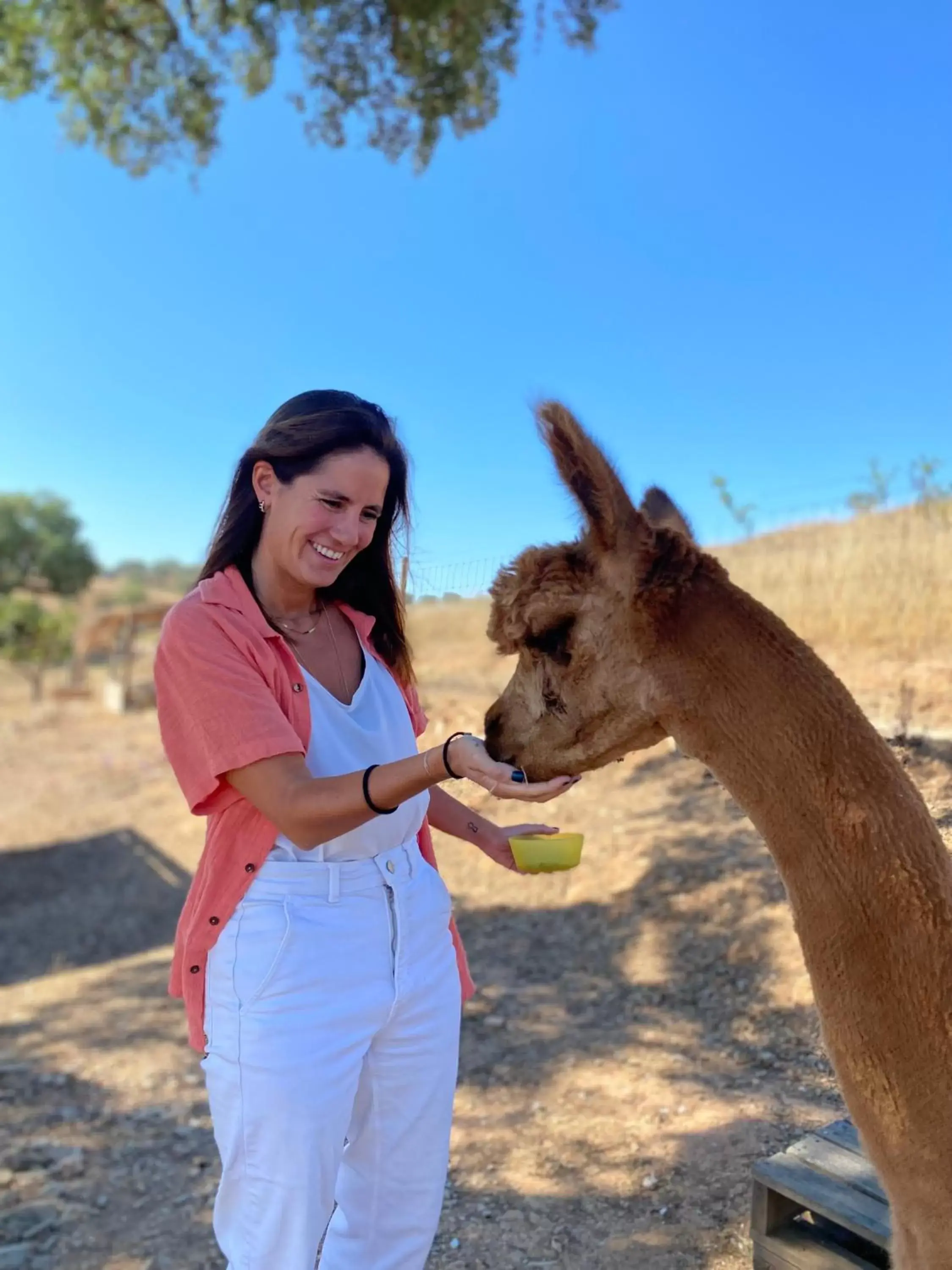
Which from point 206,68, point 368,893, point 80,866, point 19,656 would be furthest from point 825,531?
point 19,656

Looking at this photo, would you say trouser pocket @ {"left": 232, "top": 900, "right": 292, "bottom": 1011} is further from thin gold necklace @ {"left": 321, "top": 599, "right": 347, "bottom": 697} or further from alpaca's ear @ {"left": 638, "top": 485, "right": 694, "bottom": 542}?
alpaca's ear @ {"left": 638, "top": 485, "right": 694, "bottom": 542}

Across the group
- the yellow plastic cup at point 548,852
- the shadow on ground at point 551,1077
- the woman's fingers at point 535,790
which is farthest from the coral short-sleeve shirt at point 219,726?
the shadow on ground at point 551,1077

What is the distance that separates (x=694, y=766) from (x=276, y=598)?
5603 millimetres

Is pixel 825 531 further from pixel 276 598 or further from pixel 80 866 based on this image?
pixel 276 598

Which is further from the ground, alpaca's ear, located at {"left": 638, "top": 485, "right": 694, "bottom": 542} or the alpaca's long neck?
alpaca's ear, located at {"left": 638, "top": 485, "right": 694, "bottom": 542}

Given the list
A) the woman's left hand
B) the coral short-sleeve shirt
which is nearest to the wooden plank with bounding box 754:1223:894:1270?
the woman's left hand

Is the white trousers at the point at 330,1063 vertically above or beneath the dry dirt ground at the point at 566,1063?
above

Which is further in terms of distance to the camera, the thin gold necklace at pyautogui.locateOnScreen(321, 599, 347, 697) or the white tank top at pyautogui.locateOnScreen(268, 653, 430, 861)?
the thin gold necklace at pyautogui.locateOnScreen(321, 599, 347, 697)

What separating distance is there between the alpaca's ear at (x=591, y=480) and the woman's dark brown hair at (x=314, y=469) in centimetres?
56

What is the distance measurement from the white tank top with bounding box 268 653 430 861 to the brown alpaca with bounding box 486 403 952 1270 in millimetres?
463

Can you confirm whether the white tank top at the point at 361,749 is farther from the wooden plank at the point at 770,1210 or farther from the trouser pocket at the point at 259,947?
the wooden plank at the point at 770,1210

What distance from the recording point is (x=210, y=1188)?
3.38 metres

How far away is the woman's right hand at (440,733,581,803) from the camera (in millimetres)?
1580

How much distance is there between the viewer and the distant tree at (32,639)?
22000 millimetres
